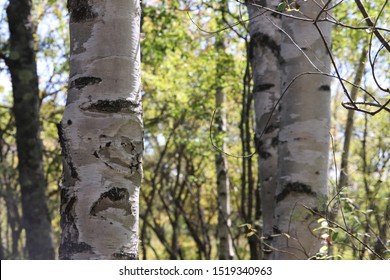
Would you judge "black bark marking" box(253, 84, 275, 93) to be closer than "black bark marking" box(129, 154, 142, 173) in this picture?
No

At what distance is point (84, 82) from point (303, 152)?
4.82 feet

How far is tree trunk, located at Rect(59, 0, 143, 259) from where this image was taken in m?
1.59

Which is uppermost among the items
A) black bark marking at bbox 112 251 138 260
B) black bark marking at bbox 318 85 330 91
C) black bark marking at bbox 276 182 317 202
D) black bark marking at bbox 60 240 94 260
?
black bark marking at bbox 318 85 330 91

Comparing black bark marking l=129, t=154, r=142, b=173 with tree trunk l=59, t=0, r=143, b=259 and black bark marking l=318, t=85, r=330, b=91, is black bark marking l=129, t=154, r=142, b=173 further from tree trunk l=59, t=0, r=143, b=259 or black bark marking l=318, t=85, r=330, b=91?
black bark marking l=318, t=85, r=330, b=91

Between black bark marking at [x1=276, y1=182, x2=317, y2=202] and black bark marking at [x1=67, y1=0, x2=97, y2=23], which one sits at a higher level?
black bark marking at [x1=67, y1=0, x2=97, y2=23]

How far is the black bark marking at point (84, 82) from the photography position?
1673mm

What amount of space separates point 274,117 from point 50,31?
10030 millimetres

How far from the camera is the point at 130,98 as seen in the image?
5.60ft

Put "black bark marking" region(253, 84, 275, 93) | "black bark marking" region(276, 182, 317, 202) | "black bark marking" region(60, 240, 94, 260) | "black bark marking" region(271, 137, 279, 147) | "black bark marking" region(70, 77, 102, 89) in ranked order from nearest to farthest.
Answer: "black bark marking" region(60, 240, 94, 260) → "black bark marking" region(70, 77, 102, 89) → "black bark marking" region(276, 182, 317, 202) → "black bark marking" region(271, 137, 279, 147) → "black bark marking" region(253, 84, 275, 93)

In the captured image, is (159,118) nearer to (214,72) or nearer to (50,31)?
(214,72)

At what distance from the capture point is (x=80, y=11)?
1776mm

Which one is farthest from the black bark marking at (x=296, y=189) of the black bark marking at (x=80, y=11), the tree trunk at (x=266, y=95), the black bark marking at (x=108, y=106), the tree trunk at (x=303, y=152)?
the black bark marking at (x=80, y=11)

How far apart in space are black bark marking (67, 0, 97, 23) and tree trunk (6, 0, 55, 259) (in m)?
4.05

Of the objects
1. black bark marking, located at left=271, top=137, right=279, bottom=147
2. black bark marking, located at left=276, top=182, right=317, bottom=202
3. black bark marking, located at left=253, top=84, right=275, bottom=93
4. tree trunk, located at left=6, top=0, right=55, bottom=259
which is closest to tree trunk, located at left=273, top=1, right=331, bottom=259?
black bark marking, located at left=276, top=182, right=317, bottom=202
